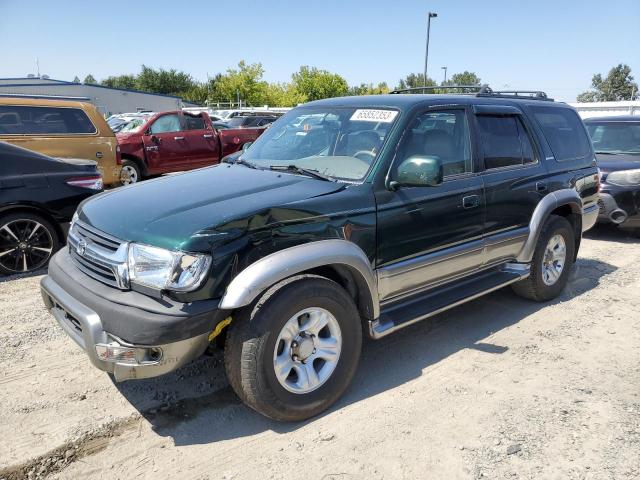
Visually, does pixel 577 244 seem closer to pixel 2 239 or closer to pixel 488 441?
pixel 488 441

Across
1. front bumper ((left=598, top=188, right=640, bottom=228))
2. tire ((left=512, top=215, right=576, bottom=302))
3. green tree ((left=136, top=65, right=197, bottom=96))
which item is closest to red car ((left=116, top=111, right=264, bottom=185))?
front bumper ((left=598, top=188, right=640, bottom=228))

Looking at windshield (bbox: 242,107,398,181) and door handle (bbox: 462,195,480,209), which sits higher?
windshield (bbox: 242,107,398,181)

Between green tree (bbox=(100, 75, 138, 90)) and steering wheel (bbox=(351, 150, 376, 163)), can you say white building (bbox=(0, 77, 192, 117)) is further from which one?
steering wheel (bbox=(351, 150, 376, 163))

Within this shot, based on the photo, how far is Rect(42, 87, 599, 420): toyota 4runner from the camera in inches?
102

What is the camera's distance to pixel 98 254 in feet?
9.48

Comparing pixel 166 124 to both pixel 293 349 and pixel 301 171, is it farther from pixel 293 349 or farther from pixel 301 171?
pixel 293 349

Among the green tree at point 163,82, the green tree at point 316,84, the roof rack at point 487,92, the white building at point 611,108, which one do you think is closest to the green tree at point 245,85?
the green tree at point 316,84

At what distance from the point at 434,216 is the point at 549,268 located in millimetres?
2010

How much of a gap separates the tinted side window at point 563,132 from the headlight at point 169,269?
3.69 meters

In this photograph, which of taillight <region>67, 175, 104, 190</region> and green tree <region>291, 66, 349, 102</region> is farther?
green tree <region>291, 66, 349, 102</region>

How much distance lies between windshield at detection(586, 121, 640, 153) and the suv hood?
709cm

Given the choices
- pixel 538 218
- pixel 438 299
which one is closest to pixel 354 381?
pixel 438 299

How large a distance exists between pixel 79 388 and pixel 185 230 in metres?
1.55

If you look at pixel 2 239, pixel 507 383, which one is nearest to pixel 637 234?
pixel 507 383
